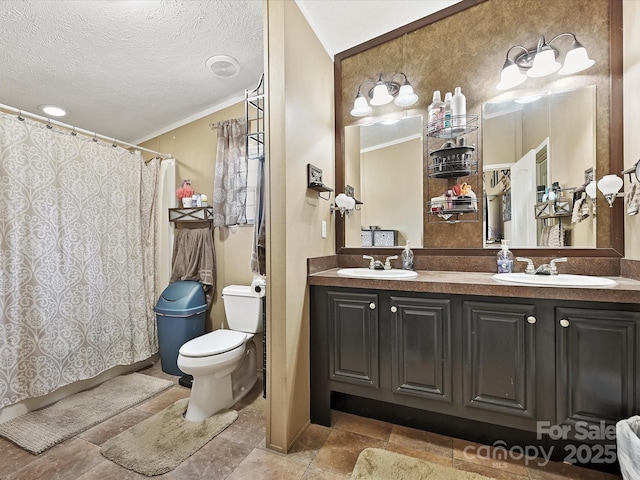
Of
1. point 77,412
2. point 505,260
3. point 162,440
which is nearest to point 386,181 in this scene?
point 505,260

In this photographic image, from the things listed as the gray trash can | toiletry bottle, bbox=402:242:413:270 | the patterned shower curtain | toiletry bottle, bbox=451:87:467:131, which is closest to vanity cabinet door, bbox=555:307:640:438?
toiletry bottle, bbox=402:242:413:270

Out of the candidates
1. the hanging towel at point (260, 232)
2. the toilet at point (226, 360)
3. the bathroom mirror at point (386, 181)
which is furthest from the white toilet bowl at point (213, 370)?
the bathroom mirror at point (386, 181)

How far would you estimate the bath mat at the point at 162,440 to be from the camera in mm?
1427

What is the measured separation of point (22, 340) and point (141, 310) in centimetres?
77

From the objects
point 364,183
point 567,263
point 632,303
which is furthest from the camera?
point 364,183

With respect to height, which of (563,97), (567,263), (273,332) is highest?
(563,97)

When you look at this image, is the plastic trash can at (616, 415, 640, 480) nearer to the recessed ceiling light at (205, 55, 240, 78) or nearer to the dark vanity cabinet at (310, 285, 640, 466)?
the dark vanity cabinet at (310, 285, 640, 466)

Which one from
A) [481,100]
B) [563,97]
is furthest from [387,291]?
[563,97]

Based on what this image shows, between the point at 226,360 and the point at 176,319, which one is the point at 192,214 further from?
the point at 226,360

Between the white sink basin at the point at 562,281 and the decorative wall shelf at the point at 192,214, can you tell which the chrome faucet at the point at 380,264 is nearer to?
the white sink basin at the point at 562,281

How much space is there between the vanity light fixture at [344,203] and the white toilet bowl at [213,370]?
1.16m

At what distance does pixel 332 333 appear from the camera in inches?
67.0

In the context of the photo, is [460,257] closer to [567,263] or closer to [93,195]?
[567,263]

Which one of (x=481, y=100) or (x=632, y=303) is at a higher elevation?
(x=481, y=100)
